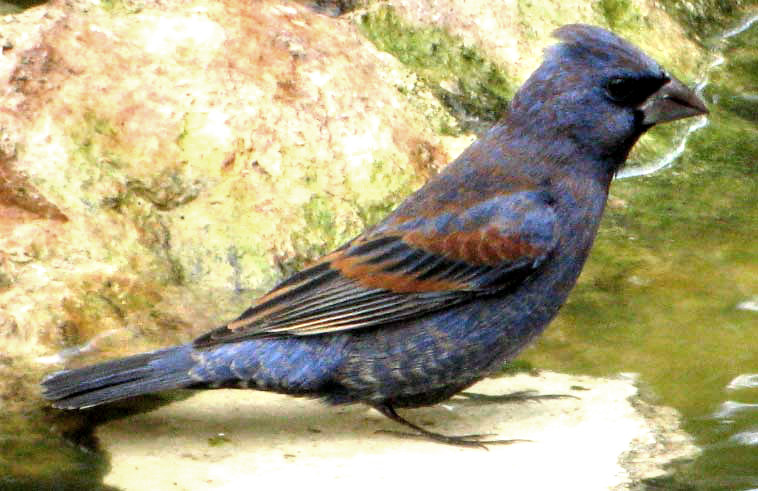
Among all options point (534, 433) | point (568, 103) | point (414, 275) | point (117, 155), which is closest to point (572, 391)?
point (534, 433)

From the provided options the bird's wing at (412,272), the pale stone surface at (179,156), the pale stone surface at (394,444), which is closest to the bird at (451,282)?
the bird's wing at (412,272)

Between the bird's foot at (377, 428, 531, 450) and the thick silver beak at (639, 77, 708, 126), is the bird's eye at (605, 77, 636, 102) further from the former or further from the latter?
the bird's foot at (377, 428, 531, 450)

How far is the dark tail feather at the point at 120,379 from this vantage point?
400cm

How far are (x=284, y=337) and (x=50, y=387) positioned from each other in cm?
74

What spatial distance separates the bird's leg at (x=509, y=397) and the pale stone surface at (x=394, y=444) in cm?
2

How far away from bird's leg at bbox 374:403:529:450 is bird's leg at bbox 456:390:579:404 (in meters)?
0.24

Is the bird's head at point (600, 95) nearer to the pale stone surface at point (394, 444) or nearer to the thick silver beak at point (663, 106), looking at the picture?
the thick silver beak at point (663, 106)

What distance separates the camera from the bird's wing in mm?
4258

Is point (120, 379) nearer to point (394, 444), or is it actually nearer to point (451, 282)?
point (394, 444)

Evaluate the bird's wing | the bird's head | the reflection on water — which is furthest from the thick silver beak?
the reflection on water

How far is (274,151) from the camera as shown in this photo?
5348mm

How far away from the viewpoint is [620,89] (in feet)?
14.9

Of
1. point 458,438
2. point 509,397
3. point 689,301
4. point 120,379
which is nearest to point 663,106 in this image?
point 689,301

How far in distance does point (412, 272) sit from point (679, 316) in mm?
1012
